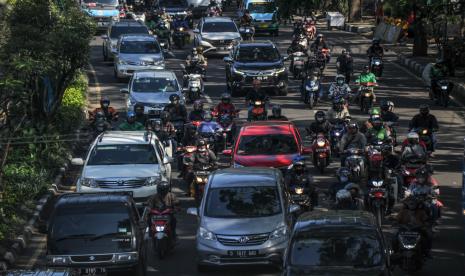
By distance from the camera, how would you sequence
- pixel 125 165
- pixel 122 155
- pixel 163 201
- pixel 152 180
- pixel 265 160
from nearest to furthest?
pixel 163 201 → pixel 152 180 → pixel 125 165 → pixel 122 155 → pixel 265 160

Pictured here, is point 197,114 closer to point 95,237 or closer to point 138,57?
point 95,237

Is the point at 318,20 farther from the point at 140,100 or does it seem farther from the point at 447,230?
the point at 447,230

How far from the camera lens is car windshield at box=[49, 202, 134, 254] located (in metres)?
17.4

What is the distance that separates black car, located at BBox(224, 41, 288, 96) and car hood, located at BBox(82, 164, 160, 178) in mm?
16457

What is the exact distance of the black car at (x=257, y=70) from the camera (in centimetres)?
3925

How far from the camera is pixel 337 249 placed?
49.8 feet

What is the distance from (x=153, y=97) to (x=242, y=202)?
50.5 feet

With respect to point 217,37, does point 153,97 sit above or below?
above

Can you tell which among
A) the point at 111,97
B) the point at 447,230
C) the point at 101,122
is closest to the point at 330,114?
the point at 101,122

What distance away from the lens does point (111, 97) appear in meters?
40.4

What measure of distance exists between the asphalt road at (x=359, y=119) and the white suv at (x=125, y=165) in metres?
1.02

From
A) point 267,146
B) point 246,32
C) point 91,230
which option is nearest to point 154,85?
point 267,146

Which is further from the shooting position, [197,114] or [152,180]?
[197,114]

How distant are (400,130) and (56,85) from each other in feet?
31.8
